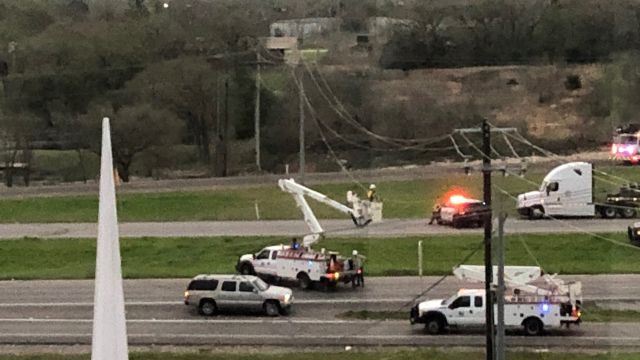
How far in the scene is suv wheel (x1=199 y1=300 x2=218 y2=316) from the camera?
14.5 feet

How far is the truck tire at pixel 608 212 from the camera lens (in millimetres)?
5504

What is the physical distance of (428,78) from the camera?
5.26m

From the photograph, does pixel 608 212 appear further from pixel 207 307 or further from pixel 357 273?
pixel 207 307

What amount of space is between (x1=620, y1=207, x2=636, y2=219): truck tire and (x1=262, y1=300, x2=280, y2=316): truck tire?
7.82ft

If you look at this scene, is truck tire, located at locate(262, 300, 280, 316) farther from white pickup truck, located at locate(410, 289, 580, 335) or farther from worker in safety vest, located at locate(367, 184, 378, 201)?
worker in safety vest, located at locate(367, 184, 378, 201)

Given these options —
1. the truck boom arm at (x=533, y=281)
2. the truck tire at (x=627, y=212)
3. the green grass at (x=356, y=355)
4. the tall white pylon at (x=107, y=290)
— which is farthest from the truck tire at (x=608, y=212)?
the tall white pylon at (x=107, y=290)

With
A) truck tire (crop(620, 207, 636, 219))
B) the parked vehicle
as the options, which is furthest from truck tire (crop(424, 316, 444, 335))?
truck tire (crop(620, 207, 636, 219))

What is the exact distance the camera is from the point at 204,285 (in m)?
4.45

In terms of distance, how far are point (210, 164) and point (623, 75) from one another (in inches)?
97.7

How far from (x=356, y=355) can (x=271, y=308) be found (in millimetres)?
861

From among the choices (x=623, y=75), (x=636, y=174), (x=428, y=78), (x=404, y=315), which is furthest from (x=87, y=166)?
(x=636, y=174)

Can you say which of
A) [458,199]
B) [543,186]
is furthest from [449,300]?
[543,186]

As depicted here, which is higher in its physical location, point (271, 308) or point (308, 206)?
point (308, 206)

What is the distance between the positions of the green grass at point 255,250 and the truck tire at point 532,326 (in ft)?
2.03
